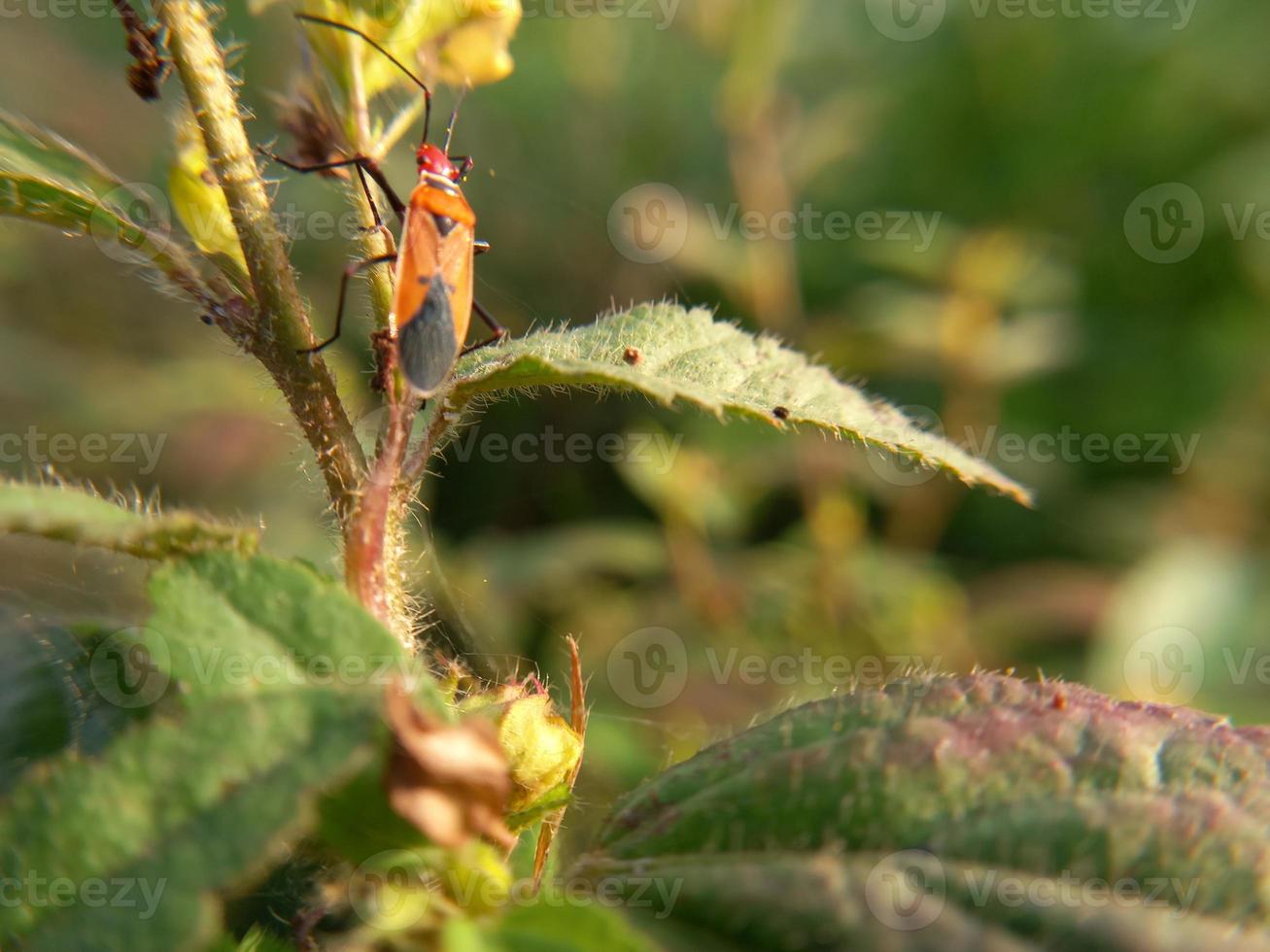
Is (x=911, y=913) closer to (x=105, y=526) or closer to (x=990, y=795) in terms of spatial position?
(x=990, y=795)

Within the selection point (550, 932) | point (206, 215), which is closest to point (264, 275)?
point (206, 215)

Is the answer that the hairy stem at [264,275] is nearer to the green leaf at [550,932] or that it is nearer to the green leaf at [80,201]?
the green leaf at [80,201]

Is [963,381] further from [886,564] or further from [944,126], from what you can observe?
[944,126]

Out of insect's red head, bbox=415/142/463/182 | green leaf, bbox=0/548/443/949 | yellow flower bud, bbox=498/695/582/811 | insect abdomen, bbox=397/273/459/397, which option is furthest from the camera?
insect's red head, bbox=415/142/463/182

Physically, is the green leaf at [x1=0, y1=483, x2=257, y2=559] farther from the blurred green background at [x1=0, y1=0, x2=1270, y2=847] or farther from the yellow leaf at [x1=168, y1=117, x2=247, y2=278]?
the blurred green background at [x1=0, y1=0, x2=1270, y2=847]

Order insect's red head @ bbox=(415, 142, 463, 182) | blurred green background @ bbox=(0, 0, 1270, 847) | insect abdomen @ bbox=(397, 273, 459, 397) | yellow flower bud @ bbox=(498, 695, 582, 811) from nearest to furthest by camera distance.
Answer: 1. yellow flower bud @ bbox=(498, 695, 582, 811)
2. insect abdomen @ bbox=(397, 273, 459, 397)
3. insect's red head @ bbox=(415, 142, 463, 182)
4. blurred green background @ bbox=(0, 0, 1270, 847)

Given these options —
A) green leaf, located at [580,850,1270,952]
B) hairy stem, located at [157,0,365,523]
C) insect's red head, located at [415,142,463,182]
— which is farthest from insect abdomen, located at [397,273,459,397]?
green leaf, located at [580,850,1270,952]
